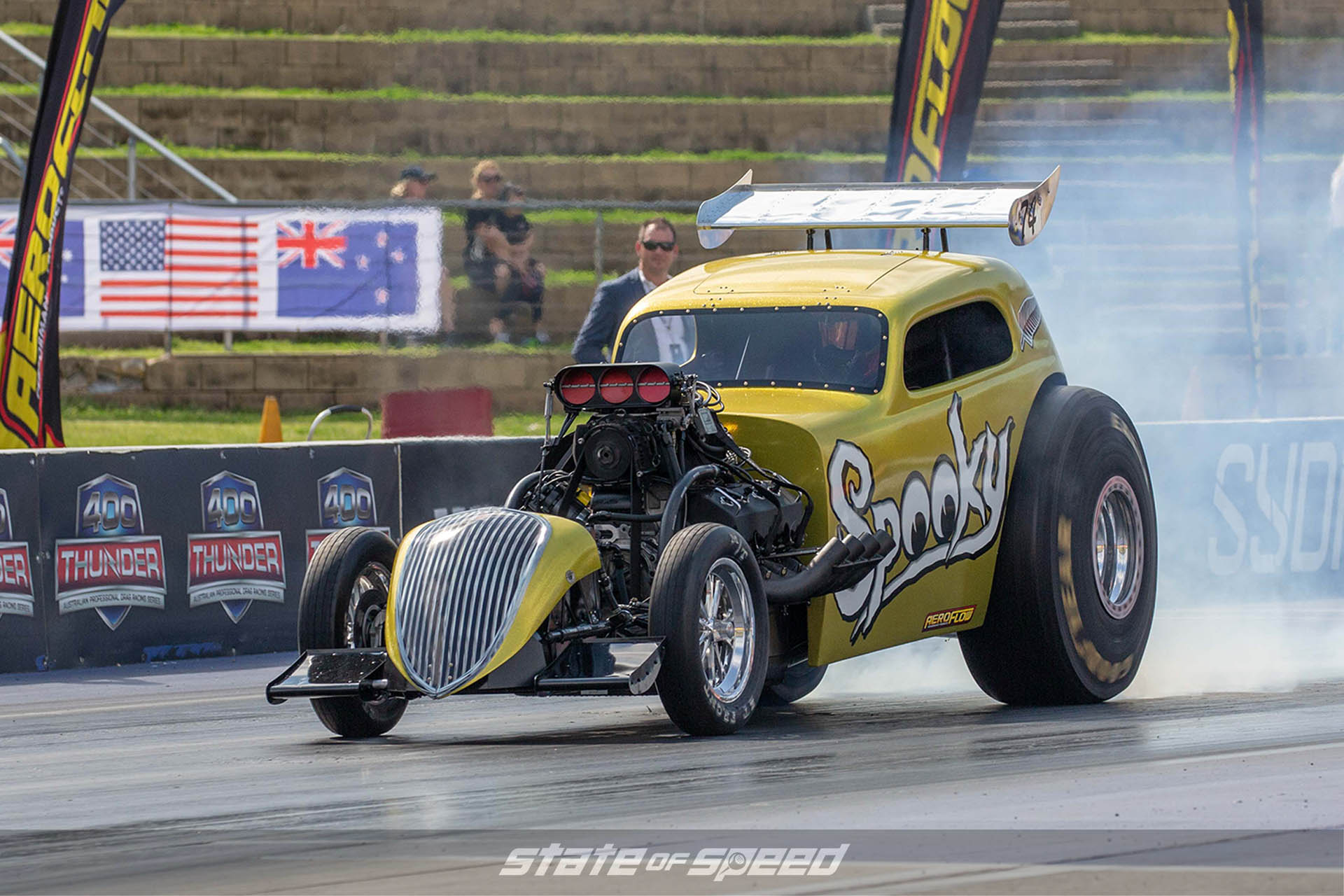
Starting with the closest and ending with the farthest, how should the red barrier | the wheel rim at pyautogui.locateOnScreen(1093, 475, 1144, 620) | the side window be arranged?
the side window < the wheel rim at pyautogui.locateOnScreen(1093, 475, 1144, 620) < the red barrier

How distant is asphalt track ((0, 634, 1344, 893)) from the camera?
546 centimetres

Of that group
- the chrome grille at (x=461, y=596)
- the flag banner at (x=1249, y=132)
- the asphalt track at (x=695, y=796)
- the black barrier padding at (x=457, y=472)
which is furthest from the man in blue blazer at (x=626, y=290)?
the flag banner at (x=1249, y=132)

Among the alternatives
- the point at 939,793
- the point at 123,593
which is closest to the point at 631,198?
the point at 123,593

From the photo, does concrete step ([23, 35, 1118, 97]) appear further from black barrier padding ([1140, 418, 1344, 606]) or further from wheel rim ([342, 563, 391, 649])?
wheel rim ([342, 563, 391, 649])

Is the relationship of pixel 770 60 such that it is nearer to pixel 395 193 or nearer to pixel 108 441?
pixel 395 193

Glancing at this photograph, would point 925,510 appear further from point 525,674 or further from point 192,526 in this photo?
point 192,526

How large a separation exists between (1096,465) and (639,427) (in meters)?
2.49

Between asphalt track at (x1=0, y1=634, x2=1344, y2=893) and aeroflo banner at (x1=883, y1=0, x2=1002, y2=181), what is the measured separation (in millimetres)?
6453

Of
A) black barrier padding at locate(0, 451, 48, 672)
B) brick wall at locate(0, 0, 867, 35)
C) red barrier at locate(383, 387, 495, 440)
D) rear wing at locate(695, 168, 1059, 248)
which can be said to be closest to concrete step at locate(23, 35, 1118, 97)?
brick wall at locate(0, 0, 867, 35)

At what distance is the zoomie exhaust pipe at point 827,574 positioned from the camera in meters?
8.20

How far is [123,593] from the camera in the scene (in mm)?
11828

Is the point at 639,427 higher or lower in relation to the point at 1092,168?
lower

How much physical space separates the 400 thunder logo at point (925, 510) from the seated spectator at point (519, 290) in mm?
11972

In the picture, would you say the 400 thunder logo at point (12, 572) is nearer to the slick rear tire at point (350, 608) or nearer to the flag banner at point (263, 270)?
the slick rear tire at point (350, 608)
